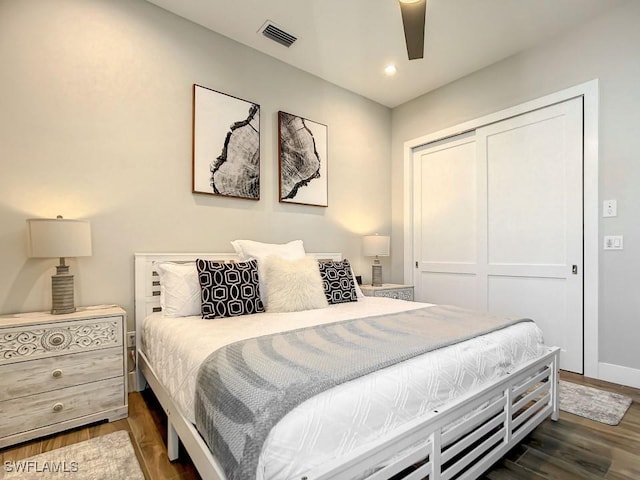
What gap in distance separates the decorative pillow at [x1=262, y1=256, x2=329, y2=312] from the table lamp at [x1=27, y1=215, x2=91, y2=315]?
3.78ft

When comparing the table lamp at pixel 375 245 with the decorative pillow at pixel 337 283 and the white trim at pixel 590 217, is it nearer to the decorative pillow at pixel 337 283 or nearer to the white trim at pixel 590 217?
the decorative pillow at pixel 337 283

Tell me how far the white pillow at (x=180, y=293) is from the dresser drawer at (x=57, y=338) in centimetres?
30

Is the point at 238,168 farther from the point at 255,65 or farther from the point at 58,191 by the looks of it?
the point at 58,191

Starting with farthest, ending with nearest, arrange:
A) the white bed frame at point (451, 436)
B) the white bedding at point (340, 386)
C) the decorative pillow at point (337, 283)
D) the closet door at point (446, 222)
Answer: the closet door at point (446, 222) < the decorative pillow at point (337, 283) < the white bed frame at point (451, 436) < the white bedding at point (340, 386)

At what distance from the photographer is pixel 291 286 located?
2.36 m

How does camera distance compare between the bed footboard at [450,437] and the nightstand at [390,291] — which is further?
the nightstand at [390,291]

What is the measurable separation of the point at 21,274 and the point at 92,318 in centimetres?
60

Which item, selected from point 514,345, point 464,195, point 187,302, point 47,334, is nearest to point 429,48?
point 464,195

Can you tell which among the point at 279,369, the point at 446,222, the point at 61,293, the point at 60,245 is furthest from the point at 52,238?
the point at 446,222

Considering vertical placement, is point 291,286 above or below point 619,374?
above

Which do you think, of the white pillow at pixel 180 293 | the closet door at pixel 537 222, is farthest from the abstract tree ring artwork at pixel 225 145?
the closet door at pixel 537 222

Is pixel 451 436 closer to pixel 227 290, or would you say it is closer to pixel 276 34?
pixel 227 290

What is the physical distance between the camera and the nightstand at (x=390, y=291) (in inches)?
137

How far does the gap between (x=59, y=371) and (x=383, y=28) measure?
3415 mm
